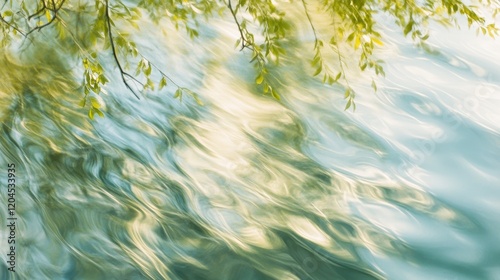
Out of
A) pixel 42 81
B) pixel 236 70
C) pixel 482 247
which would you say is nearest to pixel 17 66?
pixel 42 81

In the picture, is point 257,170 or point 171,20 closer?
point 257,170

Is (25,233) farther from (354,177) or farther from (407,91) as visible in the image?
(407,91)

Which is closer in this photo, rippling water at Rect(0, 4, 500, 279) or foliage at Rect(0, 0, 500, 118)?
rippling water at Rect(0, 4, 500, 279)

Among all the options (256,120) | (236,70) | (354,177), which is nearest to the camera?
(354,177)

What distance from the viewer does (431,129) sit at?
4.46 meters

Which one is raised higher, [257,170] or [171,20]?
[171,20]

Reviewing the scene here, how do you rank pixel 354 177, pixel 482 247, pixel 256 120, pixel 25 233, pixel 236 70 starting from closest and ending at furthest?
pixel 25 233 → pixel 482 247 → pixel 354 177 → pixel 256 120 → pixel 236 70

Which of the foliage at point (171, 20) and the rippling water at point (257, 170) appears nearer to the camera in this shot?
the rippling water at point (257, 170)

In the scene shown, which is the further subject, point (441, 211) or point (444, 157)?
point (444, 157)

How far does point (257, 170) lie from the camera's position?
12.9ft

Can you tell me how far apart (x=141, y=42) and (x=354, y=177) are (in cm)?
165

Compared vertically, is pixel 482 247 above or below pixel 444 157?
below

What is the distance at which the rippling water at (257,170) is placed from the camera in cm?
332

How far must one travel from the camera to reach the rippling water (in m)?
3.32
